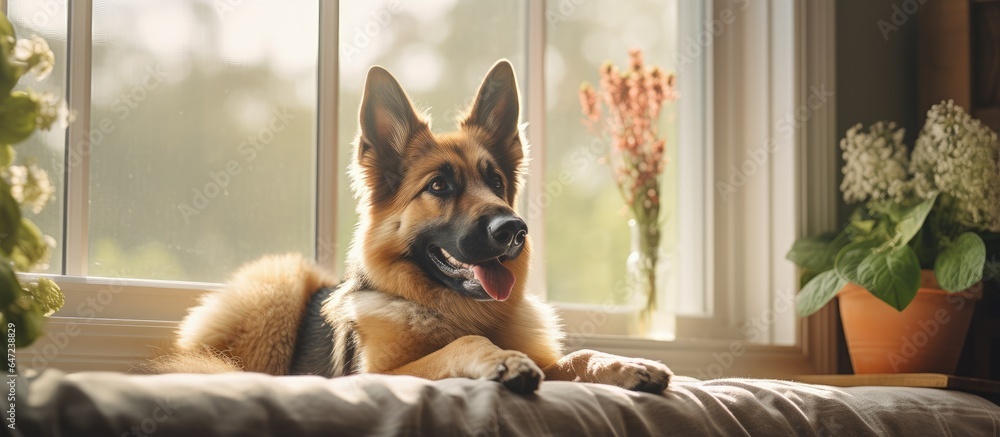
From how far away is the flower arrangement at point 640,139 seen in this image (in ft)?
8.45

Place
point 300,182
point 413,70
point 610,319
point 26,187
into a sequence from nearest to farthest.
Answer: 1. point 26,187
2. point 300,182
3. point 413,70
4. point 610,319

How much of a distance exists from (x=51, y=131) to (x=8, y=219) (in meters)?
0.93

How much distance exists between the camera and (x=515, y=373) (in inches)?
49.3

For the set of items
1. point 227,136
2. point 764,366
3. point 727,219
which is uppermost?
point 227,136

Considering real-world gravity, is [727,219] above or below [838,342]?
above

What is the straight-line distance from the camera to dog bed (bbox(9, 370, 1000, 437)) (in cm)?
93

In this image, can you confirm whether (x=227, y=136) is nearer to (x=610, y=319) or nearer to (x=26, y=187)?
(x=26, y=187)

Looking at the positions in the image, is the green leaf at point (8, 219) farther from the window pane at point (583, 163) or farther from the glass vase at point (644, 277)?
the glass vase at point (644, 277)

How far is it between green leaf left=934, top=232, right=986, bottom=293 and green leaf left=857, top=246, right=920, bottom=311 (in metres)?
0.08

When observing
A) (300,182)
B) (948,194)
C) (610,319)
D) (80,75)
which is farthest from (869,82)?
(80,75)

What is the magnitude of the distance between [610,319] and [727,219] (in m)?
0.56

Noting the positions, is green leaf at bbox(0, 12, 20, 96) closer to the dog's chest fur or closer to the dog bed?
the dog bed

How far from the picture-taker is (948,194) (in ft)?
7.79

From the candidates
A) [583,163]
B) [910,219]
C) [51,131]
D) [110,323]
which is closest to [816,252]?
[910,219]
